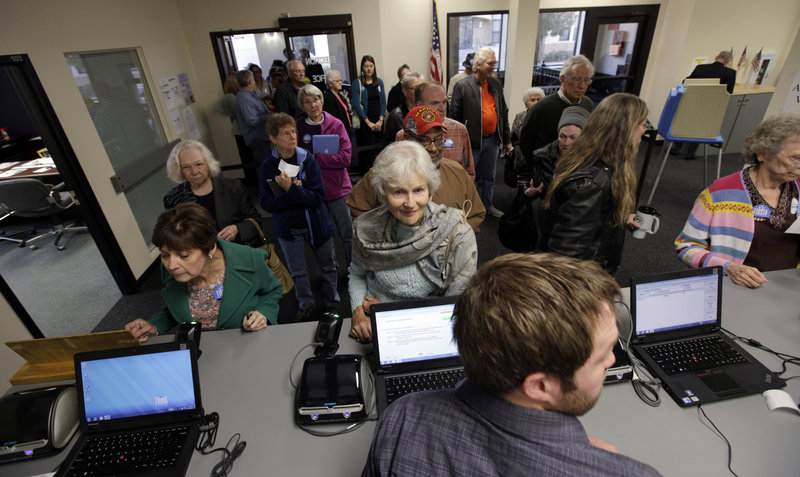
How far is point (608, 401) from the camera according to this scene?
1188mm

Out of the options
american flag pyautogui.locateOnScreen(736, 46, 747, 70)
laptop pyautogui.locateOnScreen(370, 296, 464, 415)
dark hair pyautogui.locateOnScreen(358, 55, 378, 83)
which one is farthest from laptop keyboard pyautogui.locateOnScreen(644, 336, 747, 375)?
american flag pyautogui.locateOnScreen(736, 46, 747, 70)

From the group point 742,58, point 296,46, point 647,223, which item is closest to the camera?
point 647,223

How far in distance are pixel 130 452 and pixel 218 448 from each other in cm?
27

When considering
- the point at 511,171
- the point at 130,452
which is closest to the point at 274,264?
the point at 130,452

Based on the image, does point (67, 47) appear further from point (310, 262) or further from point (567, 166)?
point (567, 166)

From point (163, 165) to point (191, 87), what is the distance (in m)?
1.61

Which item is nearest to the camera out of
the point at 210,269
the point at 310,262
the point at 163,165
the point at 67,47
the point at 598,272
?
the point at 598,272

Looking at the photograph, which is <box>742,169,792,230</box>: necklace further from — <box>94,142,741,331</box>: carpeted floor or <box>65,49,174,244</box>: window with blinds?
<box>65,49,174,244</box>: window with blinds

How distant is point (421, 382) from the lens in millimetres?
1268

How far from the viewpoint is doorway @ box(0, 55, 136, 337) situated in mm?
2545

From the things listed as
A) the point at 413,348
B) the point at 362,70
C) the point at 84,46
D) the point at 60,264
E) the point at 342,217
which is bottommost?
the point at 60,264

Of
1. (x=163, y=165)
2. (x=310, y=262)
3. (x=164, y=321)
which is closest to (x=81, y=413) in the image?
(x=164, y=321)

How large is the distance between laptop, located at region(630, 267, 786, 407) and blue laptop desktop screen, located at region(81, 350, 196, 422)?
1.57 m

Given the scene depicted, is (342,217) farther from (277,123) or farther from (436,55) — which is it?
(436,55)
